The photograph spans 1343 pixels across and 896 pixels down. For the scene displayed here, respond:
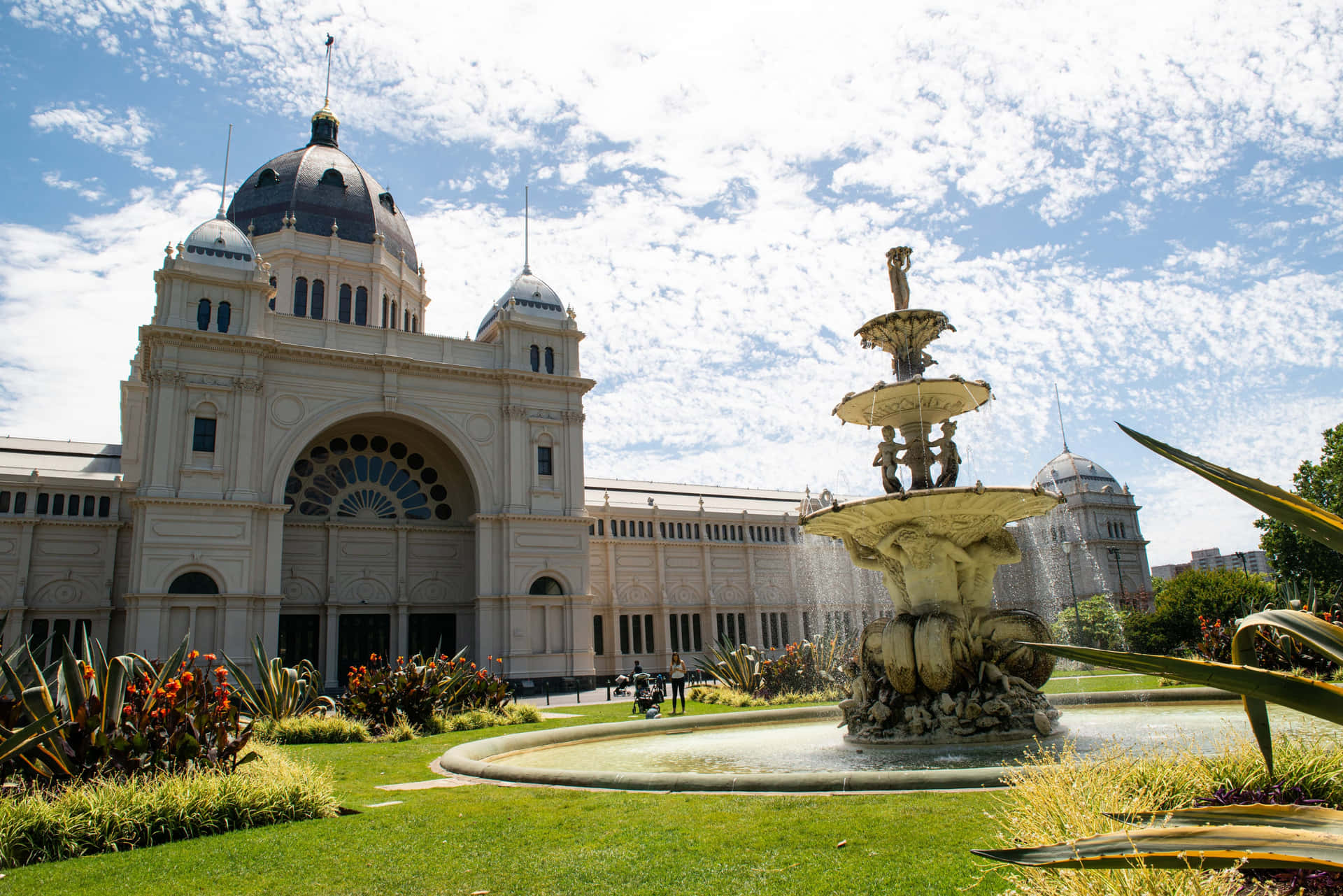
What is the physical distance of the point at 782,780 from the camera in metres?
8.70

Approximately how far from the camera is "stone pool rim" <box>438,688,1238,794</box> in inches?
323

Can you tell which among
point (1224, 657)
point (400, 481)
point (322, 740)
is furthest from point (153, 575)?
point (1224, 657)

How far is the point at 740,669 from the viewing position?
27.8 meters

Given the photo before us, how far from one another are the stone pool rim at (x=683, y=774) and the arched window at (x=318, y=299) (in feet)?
115

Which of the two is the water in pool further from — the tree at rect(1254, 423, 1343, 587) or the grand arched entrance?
the tree at rect(1254, 423, 1343, 587)

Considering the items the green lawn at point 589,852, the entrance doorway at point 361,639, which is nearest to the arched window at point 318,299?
the entrance doorway at point 361,639

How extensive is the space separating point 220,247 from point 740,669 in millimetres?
27200

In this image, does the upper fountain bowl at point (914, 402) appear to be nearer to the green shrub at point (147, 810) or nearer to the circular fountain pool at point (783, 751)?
the circular fountain pool at point (783, 751)

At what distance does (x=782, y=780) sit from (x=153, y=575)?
3084 cm

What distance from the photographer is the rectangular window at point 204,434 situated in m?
34.2

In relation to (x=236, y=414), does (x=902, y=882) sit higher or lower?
lower

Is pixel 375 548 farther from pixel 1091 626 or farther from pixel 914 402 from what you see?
pixel 1091 626

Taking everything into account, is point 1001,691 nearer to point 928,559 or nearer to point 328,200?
point 928,559

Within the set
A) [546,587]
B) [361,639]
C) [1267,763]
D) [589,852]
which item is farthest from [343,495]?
[1267,763]
